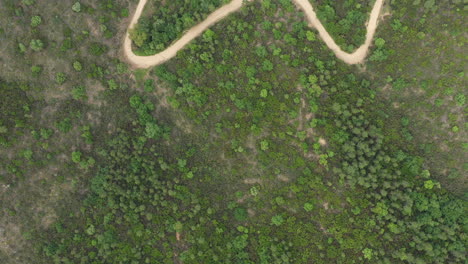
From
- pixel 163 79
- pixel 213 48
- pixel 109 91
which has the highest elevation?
pixel 213 48

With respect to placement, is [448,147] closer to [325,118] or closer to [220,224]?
[325,118]

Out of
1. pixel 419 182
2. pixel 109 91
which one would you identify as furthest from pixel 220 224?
pixel 419 182

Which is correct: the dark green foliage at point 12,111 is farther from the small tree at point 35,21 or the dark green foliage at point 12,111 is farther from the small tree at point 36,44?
the small tree at point 35,21

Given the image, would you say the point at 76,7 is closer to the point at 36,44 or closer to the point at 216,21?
the point at 36,44

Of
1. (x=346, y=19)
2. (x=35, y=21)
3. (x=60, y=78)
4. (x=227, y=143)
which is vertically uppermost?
(x=346, y=19)

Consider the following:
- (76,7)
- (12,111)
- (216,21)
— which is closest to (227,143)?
(216,21)

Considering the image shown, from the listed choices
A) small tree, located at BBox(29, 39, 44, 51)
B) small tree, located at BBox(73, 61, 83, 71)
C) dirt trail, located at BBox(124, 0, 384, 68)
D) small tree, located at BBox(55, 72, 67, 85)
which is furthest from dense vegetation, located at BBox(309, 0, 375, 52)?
small tree, located at BBox(29, 39, 44, 51)
